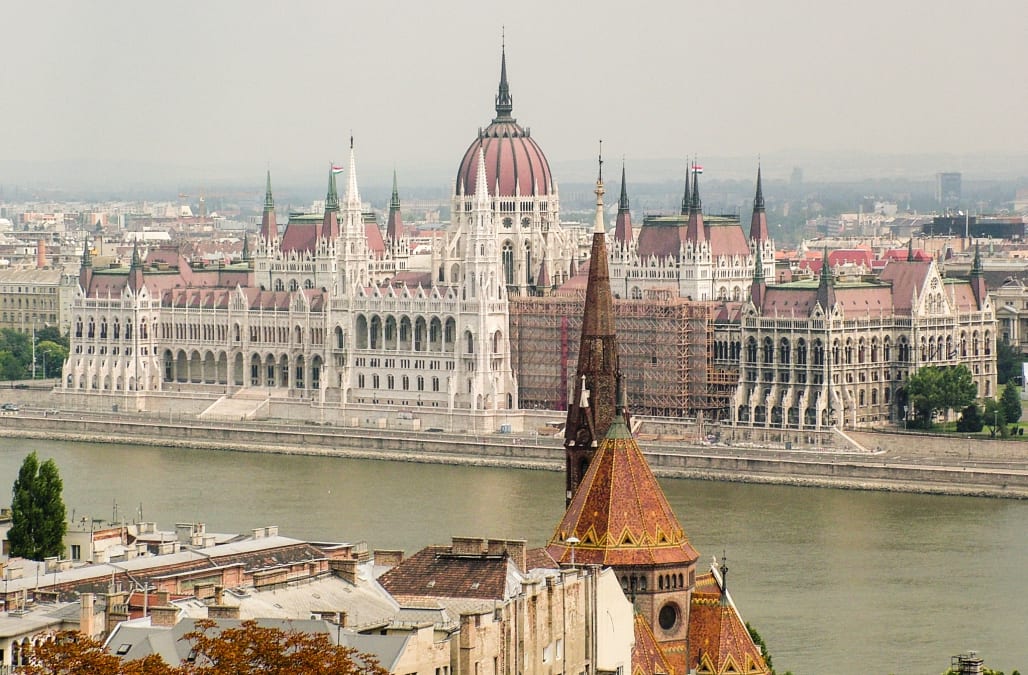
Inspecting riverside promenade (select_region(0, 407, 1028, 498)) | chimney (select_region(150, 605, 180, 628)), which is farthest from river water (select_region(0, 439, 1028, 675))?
chimney (select_region(150, 605, 180, 628))

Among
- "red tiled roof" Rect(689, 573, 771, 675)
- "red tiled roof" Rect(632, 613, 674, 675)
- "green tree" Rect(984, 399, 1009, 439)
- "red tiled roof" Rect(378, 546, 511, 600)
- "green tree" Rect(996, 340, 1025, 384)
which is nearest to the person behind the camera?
"red tiled roof" Rect(378, 546, 511, 600)

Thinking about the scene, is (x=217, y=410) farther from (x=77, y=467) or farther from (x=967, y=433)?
(x=967, y=433)

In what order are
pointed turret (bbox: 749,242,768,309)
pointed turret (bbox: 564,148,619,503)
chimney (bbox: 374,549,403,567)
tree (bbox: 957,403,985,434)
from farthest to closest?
pointed turret (bbox: 749,242,768,309) → tree (bbox: 957,403,985,434) → pointed turret (bbox: 564,148,619,503) → chimney (bbox: 374,549,403,567)

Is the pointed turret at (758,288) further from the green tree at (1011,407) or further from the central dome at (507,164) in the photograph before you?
the central dome at (507,164)

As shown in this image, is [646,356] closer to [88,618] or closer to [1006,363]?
[1006,363]

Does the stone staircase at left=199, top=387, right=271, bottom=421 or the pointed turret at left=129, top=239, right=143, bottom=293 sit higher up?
the pointed turret at left=129, top=239, right=143, bottom=293

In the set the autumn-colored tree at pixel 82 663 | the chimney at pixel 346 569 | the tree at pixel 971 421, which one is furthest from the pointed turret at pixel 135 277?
the autumn-colored tree at pixel 82 663

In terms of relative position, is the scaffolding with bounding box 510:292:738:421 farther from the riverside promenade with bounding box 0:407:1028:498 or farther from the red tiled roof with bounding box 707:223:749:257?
the riverside promenade with bounding box 0:407:1028:498
